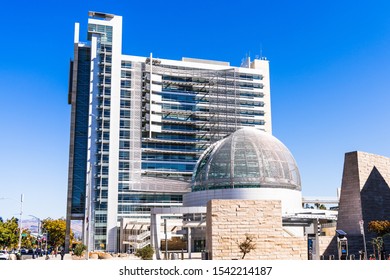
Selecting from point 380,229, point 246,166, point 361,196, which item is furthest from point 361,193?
point 246,166

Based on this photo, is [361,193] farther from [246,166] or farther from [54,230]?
[54,230]

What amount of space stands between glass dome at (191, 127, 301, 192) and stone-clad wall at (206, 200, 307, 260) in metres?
30.9

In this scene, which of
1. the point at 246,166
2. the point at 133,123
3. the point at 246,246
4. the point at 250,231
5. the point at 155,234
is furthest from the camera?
the point at 133,123

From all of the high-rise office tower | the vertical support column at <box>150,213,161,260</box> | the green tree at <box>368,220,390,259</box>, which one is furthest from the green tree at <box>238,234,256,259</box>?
the high-rise office tower

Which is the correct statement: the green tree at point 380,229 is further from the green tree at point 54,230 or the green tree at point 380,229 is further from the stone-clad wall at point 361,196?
the green tree at point 54,230

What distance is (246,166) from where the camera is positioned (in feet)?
214

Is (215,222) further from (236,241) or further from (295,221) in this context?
(295,221)

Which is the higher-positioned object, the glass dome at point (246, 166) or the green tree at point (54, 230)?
the glass dome at point (246, 166)

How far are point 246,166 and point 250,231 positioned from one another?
3263 cm

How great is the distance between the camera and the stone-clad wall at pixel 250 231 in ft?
107

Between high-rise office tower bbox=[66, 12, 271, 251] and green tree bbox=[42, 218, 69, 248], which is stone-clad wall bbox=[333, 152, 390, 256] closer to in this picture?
high-rise office tower bbox=[66, 12, 271, 251]

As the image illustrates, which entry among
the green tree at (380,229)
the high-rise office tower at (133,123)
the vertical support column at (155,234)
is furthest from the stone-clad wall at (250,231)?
the high-rise office tower at (133,123)

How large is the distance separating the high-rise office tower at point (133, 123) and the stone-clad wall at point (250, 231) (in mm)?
68381

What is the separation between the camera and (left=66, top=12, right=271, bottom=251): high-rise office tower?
100m
